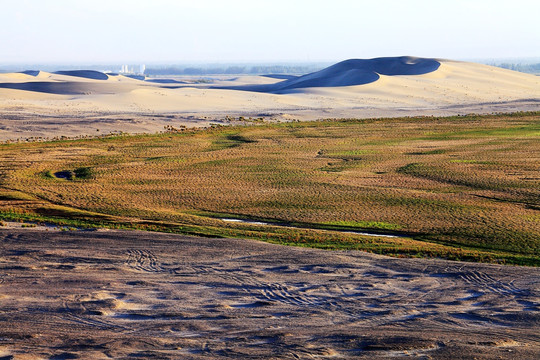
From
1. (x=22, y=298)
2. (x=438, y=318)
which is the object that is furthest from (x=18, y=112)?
(x=438, y=318)

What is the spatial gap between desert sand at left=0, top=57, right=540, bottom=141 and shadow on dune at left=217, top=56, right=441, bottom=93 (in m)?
0.46

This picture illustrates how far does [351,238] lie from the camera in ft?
71.8

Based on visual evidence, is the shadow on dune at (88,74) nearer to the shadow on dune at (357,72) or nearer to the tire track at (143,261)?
the shadow on dune at (357,72)

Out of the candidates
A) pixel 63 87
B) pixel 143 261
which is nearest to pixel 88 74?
pixel 63 87

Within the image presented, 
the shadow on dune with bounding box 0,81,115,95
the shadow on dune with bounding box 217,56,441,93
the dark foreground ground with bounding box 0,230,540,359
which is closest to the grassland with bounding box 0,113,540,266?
the dark foreground ground with bounding box 0,230,540,359

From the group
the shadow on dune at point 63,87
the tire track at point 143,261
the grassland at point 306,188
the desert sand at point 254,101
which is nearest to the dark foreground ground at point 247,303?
the tire track at point 143,261

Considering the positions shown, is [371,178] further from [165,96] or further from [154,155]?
[165,96]

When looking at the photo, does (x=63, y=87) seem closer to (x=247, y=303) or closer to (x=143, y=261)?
(x=143, y=261)

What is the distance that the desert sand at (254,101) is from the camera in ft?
195

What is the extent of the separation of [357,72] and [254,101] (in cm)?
3791

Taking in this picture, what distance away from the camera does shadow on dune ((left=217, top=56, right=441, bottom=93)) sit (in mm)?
114762

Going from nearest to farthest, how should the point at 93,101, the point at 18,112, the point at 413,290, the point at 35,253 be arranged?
1. the point at 413,290
2. the point at 35,253
3. the point at 18,112
4. the point at 93,101

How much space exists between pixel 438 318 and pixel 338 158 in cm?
2633

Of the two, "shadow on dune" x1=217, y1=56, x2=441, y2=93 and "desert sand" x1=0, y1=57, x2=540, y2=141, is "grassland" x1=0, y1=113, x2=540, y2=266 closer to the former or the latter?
"desert sand" x1=0, y1=57, x2=540, y2=141
